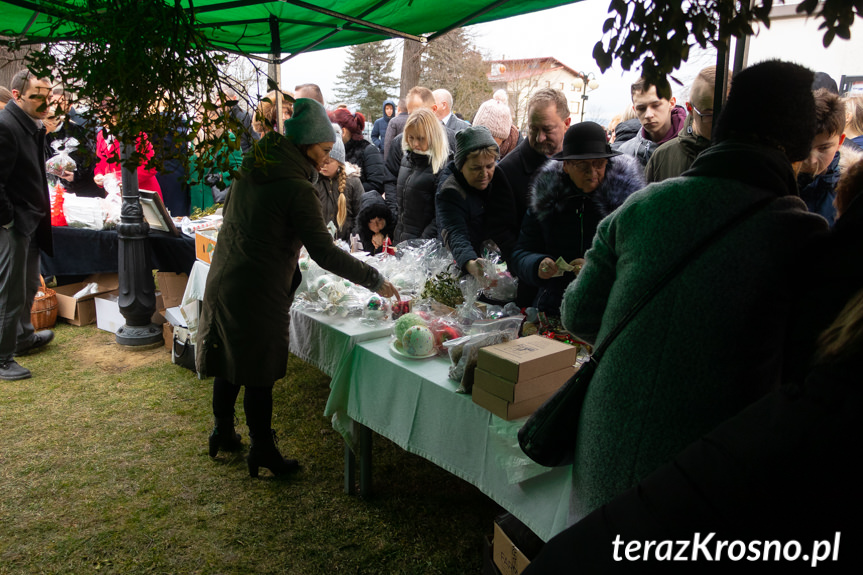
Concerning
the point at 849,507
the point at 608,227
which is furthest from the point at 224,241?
the point at 849,507

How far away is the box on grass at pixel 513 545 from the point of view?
1.73 meters

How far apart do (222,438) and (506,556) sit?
1.77 metres

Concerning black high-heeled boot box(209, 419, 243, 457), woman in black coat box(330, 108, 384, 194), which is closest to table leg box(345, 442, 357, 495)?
black high-heeled boot box(209, 419, 243, 457)

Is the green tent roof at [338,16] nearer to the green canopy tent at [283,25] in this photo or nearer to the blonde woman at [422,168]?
the green canopy tent at [283,25]

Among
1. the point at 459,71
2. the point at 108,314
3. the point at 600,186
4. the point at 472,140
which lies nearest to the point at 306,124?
the point at 472,140

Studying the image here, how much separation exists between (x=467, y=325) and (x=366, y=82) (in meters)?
25.8

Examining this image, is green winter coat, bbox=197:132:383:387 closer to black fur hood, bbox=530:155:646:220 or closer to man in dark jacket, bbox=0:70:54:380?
black fur hood, bbox=530:155:646:220

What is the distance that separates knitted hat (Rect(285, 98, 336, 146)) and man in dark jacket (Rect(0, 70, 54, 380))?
2342 millimetres

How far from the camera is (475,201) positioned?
2910 millimetres

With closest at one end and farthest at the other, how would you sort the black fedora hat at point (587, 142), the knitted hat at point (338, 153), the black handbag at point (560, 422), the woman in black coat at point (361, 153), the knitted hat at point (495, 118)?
1. the black handbag at point (560, 422)
2. the black fedora hat at point (587, 142)
3. the knitted hat at point (338, 153)
4. the knitted hat at point (495, 118)
5. the woman in black coat at point (361, 153)

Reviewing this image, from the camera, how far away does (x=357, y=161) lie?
5.05m

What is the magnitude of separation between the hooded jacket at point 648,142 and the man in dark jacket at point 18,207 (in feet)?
12.7

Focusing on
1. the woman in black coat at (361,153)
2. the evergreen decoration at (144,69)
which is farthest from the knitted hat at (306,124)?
the woman in black coat at (361,153)

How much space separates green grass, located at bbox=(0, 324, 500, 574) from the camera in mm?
2232
